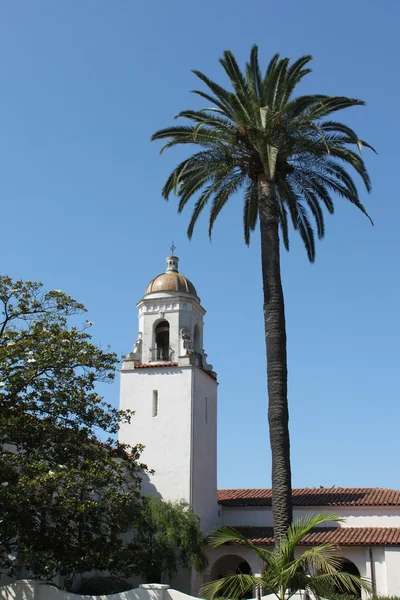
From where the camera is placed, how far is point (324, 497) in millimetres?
31812

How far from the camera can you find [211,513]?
30922mm

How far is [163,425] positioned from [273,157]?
14.6 metres

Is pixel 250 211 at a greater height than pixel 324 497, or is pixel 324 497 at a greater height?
pixel 250 211

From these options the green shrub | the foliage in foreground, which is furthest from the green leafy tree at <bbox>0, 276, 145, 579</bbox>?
the green shrub

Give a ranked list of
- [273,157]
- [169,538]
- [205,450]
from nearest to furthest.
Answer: [273,157]
[169,538]
[205,450]

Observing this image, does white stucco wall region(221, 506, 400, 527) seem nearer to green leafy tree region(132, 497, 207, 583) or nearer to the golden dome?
green leafy tree region(132, 497, 207, 583)

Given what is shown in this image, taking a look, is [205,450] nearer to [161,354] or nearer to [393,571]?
[161,354]

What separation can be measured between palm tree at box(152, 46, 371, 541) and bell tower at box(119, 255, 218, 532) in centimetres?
964

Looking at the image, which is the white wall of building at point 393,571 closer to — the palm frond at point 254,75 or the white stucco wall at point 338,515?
the white stucco wall at point 338,515

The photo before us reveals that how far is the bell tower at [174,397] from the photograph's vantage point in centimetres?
2939

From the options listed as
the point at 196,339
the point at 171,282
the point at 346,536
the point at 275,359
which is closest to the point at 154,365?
the point at 196,339

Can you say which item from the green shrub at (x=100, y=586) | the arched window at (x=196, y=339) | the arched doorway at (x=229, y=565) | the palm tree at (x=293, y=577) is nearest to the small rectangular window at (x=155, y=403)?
the arched window at (x=196, y=339)

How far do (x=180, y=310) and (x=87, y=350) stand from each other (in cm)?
1373

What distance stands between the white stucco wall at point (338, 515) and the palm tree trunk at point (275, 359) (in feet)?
37.7
